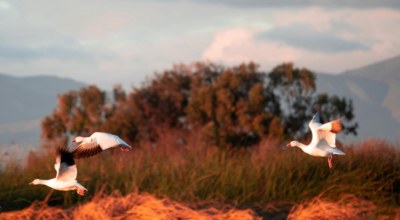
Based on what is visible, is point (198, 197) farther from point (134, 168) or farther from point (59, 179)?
point (59, 179)

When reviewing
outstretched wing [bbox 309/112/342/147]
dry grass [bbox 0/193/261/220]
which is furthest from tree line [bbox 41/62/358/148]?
outstretched wing [bbox 309/112/342/147]

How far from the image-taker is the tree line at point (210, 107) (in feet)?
125

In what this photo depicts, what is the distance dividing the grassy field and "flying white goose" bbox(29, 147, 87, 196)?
5722 millimetres

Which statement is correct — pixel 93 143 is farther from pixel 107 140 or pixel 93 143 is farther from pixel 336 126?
pixel 336 126

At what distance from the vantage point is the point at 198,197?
1116 cm

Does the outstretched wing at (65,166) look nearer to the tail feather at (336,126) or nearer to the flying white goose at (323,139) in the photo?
the flying white goose at (323,139)

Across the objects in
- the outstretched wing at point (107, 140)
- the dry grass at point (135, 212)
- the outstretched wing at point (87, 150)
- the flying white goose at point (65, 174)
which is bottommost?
the dry grass at point (135, 212)

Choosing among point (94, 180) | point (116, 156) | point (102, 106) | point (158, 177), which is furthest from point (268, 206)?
point (102, 106)

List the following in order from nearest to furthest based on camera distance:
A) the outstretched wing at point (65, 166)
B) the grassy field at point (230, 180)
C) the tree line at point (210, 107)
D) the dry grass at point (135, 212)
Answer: the outstretched wing at point (65, 166) < the dry grass at point (135, 212) < the grassy field at point (230, 180) < the tree line at point (210, 107)

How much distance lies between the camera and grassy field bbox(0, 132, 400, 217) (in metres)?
11.5

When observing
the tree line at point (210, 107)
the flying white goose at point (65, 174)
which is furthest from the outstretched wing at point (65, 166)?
the tree line at point (210, 107)

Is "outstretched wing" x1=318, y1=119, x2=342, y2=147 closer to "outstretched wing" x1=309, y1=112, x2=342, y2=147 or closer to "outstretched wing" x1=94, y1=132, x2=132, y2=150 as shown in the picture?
"outstretched wing" x1=309, y1=112, x2=342, y2=147

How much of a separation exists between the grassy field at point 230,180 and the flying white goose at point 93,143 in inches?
231

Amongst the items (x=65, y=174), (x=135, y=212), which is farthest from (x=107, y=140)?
(x=135, y=212)
